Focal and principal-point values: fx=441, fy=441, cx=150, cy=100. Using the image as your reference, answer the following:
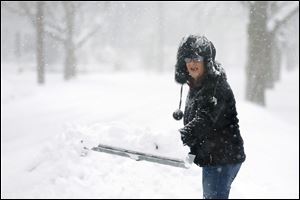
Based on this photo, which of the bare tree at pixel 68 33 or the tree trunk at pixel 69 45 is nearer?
the bare tree at pixel 68 33

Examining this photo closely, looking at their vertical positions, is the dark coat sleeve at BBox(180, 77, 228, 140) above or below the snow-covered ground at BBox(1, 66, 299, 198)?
above

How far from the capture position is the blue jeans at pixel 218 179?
328 cm

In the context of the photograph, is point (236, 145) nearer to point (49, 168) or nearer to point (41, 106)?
point (49, 168)

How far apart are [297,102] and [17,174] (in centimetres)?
1444

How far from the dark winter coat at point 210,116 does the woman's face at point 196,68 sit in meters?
0.04

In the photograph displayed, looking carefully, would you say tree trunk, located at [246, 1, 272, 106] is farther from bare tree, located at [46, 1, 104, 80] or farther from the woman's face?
bare tree, located at [46, 1, 104, 80]

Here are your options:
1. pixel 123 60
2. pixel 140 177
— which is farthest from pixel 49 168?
pixel 123 60

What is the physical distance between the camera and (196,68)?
3.13m

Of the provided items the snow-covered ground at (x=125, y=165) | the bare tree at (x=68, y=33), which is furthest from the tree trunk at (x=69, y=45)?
the snow-covered ground at (x=125, y=165)

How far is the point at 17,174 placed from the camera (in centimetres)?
762

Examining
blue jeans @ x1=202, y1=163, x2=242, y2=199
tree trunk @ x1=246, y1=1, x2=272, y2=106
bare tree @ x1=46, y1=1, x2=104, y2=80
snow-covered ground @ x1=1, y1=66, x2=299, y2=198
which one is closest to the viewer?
blue jeans @ x1=202, y1=163, x2=242, y2=199

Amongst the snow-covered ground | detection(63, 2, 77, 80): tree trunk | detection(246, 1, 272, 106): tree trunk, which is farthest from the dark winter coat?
detection(63, 2, 77, 80): tree trunk

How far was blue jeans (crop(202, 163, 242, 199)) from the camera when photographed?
328 cm

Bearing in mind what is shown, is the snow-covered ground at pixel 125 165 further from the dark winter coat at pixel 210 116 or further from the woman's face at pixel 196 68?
the woman's face at pixel 196 68
